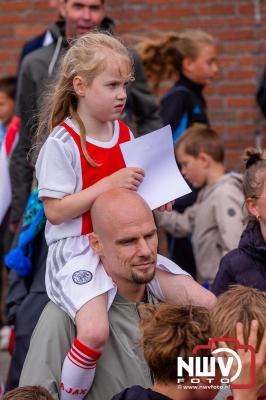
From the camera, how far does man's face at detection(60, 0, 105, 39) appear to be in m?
5.94

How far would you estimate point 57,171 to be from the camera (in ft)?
13.5

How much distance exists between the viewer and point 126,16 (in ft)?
26.6

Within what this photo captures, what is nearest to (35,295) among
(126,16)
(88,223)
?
(88,223)

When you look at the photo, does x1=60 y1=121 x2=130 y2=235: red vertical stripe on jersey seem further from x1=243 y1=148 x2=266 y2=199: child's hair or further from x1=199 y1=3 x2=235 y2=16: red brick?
x1=199 y1=3 x2=235 y2=16: red brick

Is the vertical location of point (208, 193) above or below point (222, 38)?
below

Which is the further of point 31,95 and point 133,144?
point 31,95

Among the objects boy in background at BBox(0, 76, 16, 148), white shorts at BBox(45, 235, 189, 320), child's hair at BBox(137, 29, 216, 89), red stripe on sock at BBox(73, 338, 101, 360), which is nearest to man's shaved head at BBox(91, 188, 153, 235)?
white shorts at BBox(45, 235, 189, 320)

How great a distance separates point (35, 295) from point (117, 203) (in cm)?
110

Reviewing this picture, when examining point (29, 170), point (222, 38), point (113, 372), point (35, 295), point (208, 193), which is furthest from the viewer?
point (222, 38)

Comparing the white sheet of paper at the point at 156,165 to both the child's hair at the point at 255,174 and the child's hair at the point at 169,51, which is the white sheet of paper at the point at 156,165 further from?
the child's hair at the point at 169,51

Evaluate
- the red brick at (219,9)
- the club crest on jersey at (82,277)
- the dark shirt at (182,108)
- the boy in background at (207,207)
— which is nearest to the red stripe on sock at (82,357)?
the club crest on jersey at (82,277)

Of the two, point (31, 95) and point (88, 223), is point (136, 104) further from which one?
point (88, 223)

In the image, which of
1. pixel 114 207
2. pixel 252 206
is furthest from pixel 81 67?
pixel 252 206

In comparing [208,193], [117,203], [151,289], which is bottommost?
[208,193]
